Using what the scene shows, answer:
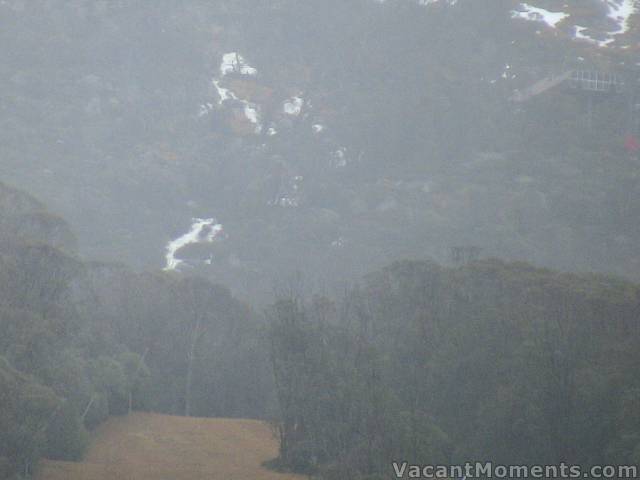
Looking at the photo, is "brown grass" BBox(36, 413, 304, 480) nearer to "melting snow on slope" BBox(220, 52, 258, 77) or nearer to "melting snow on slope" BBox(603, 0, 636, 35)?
"melting snow on slope" BBox(220, 52, 258, 77)

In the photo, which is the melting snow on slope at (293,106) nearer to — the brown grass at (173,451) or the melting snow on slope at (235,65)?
the melting snow on slope at (235,65)

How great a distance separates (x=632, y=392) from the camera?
19.8 meters

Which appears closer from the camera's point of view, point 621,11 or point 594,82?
point 594,82

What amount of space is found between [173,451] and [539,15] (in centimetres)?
9557

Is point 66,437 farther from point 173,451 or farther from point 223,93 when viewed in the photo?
point 223,93

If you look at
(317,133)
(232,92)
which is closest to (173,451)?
(317,133)

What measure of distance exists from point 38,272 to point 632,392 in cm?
1767

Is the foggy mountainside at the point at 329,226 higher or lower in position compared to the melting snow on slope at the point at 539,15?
lower

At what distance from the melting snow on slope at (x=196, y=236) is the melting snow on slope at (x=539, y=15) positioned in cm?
5095

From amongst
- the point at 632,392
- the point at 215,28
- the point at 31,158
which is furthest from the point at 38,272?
the point at 215,28

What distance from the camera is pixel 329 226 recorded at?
74.6 metres

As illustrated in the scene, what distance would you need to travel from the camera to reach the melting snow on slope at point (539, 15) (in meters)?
107

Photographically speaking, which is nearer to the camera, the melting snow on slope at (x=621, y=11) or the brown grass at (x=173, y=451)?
the brown grass at (x=173, y=451)

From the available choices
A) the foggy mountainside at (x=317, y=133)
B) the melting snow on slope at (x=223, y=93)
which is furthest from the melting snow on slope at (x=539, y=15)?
the melting snow on slope at (x=223, y=93)
